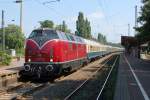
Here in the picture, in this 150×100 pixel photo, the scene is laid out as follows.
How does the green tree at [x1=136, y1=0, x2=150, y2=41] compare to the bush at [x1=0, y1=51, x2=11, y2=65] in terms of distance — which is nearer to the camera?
the bush at [x1=0, y1=51, x2=11, y2=65]

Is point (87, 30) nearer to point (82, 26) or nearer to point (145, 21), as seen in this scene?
point (82, 26)

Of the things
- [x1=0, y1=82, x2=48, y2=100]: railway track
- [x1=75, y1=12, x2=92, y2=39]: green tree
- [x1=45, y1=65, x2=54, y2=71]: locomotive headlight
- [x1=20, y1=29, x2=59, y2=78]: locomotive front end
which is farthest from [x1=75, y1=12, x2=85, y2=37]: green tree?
[x1=0, y1=82, x2=48, y2=100]: railway track

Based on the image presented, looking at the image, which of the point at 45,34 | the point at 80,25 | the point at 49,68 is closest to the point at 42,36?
the point at 45,34

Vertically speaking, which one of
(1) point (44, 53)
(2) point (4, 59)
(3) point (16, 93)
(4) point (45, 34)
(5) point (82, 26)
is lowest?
(3) point (16, 93)

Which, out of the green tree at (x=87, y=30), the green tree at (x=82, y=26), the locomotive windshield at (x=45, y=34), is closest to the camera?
the locomotive windshield at (x=45, y=34)

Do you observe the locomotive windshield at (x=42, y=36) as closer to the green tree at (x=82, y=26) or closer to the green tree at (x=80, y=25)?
the green tree at (x=82, y=26)

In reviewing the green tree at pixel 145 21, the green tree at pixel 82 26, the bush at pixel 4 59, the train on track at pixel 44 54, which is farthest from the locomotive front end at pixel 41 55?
the green tree at pixel 82 26

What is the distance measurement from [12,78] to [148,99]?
10.2m

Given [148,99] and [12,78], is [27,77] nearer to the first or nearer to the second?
[12,78]

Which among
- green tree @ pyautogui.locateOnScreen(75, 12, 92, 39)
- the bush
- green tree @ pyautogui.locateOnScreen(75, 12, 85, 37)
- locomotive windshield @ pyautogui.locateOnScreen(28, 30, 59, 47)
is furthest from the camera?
green tree @ pyautogui.locateOnScreen(75, 12, 85, 37)

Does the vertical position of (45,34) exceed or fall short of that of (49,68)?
it exceeds it

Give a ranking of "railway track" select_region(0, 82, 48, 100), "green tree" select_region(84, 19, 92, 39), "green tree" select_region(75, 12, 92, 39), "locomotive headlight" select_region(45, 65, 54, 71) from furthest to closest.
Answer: "green tree" select_region(84, 19, 92, 39) < "green tree" select_region(75, 12, 92, 39) < "locomotive headlight" select_region(45, 65, 54, 71) < "railway track" select_region(0, 82, 48, 100)

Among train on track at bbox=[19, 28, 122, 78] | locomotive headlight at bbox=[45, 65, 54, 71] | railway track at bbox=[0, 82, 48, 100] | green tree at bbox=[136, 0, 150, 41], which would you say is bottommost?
railway track at bbox=[0, 82, 48, 100]

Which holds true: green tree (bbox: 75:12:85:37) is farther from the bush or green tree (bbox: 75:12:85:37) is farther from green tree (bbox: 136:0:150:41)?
the bush
